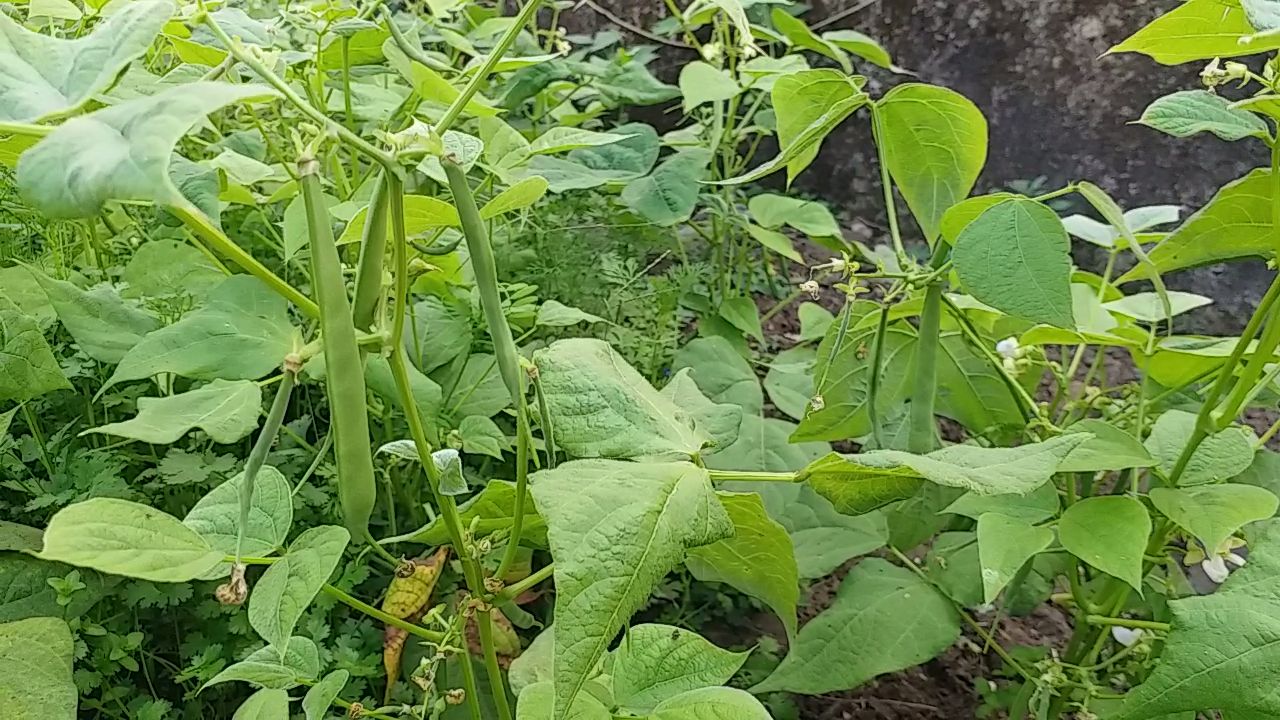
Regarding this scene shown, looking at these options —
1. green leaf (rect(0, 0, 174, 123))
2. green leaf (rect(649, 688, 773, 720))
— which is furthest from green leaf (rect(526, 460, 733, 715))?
green leaf (rect(0, 0, 174, 123))

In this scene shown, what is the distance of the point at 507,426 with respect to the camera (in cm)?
A: 87

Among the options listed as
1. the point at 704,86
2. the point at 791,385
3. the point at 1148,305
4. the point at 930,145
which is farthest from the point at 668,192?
the point at 1148,305

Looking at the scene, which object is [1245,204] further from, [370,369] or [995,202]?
[370,369]

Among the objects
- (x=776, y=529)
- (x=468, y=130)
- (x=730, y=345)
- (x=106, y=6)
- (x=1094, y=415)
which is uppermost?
(x=106, y=6)

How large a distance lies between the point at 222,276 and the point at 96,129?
1.72 feet

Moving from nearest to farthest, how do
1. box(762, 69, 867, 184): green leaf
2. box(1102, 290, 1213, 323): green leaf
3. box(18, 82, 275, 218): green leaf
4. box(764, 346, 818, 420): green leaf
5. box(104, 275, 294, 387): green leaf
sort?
box(18, 82, 275, 218): green leaf, box(104, 275, 294, 387): green leaf, box(762, 69, 867, 184): green leaf, box(1102, 290, 1213, 323): green leaf, box(764, 346, 818, 420): green leaf

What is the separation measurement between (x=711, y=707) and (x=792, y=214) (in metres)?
0.72

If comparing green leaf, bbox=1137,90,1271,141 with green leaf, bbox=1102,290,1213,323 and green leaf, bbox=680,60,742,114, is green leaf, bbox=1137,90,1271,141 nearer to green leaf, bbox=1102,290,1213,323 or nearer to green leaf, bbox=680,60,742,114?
green leaf, bbox=1102,290,1213,323

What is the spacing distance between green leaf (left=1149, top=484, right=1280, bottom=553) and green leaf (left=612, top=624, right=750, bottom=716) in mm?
302

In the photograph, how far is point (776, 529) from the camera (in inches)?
21.1

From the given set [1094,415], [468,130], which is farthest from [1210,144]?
[468,130]

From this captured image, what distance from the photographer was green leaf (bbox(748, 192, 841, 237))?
3.48ft

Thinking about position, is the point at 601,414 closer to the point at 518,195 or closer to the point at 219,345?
the point at 518,195

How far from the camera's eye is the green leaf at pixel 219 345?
1.93 feet
